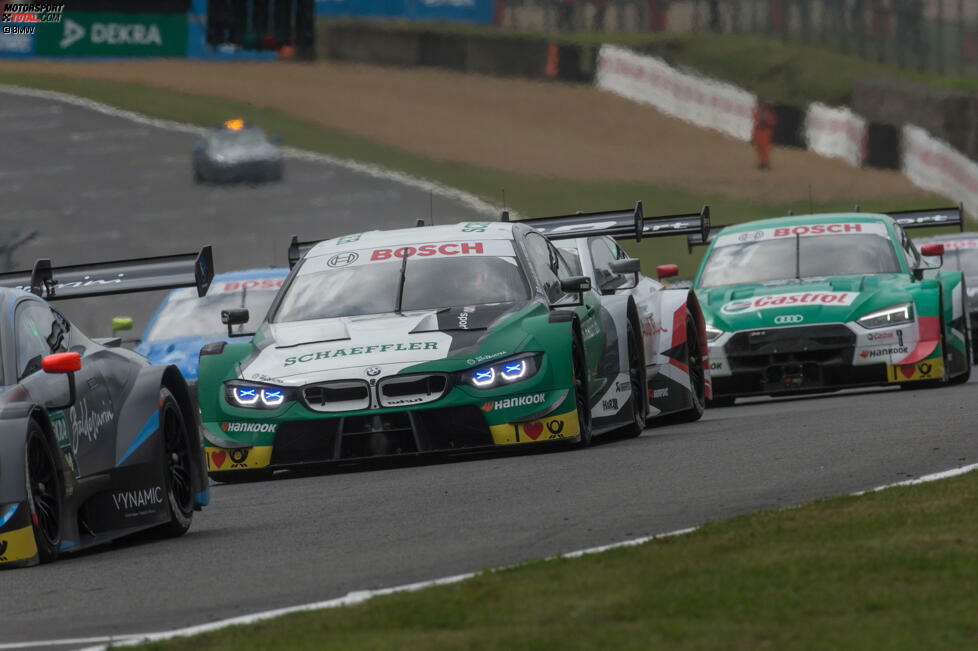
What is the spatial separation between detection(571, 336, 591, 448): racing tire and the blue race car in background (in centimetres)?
485

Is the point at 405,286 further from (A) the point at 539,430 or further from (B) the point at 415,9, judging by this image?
(B) the point at 415,9

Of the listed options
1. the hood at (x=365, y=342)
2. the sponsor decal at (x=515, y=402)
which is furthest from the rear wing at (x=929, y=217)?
the sponsor decal at (x=515, y=402)

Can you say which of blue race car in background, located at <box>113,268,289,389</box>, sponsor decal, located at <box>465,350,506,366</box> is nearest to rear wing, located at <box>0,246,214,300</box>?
sponsor decal, located at <box>465,350,506,366</box>

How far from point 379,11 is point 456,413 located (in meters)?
29.9

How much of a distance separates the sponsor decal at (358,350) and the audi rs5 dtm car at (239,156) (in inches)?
999

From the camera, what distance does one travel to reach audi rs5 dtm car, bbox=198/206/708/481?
11.9m

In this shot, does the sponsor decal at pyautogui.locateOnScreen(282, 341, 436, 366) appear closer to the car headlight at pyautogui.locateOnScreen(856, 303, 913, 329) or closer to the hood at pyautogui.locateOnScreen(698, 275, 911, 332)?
the hood at pyautogui.locateOnScreen(698, 275, 911, 332)

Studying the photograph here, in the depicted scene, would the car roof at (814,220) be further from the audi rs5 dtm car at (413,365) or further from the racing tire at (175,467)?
the racing tire at (175,467)

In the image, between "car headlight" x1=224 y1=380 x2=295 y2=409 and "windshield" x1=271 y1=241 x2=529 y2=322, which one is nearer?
"car headlight" x1=224 y1=380 x2=295 y2=409

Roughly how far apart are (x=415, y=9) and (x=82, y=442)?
110ft

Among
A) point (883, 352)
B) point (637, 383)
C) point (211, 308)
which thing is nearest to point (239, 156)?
point (211, 308)

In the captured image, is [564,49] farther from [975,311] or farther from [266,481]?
[266,481]

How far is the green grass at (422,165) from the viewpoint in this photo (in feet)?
123

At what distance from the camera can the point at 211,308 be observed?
18.0 meters
